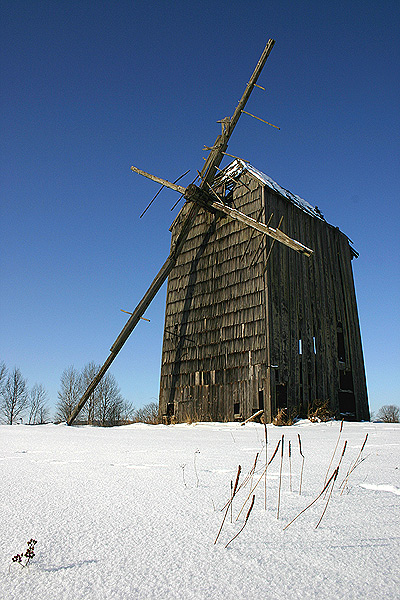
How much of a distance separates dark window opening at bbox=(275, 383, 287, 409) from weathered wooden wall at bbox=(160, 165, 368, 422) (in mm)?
27

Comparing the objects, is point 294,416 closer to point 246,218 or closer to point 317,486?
point 246,218

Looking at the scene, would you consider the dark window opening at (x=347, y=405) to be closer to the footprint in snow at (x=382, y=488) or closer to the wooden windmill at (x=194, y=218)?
the wooden windmill at (x=194, y=218)

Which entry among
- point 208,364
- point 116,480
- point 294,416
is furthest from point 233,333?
point 116,480

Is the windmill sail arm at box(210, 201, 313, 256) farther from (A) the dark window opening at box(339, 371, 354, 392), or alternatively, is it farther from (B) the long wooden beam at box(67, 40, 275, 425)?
(A) the dark window opening at box(339, 371, 354, 392)

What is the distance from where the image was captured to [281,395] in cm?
999

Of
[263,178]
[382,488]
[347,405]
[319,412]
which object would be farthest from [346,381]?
[382,488]

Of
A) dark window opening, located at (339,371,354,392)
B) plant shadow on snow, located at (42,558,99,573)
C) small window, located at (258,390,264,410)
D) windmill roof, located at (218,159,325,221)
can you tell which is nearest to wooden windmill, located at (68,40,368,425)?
windmill roof, located at (218,159,325,221)

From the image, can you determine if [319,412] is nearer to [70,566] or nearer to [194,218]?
[194,218]

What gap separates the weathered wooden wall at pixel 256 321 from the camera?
1021 centimetres

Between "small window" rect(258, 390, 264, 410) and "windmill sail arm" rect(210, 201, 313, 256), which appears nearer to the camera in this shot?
"windmill sail arm" rect(210, 201, 313, 256)

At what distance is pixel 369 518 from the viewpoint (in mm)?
1555

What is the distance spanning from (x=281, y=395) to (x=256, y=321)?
2.12 m

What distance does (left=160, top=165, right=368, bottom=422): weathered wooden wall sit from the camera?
402 inches

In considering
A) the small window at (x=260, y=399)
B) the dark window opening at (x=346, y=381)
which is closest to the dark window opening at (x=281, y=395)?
the small window at (x=260, y=399)
